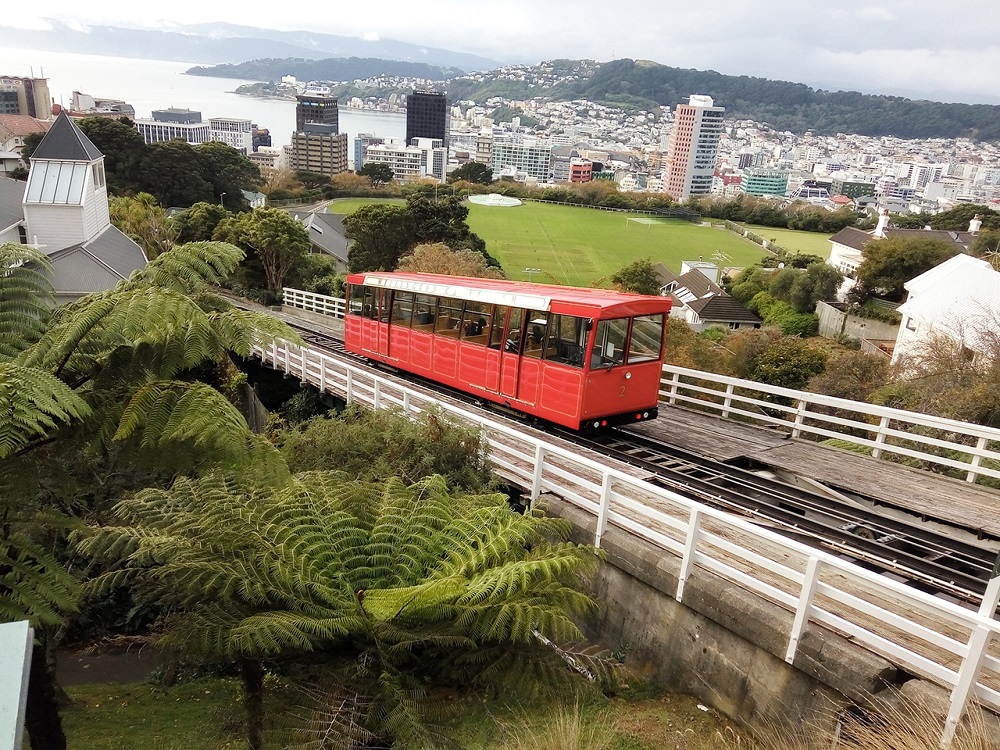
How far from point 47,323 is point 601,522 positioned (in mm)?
5570

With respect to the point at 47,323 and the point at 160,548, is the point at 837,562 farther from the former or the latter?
the point at 47,323

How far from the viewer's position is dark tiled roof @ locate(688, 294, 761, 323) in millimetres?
47688

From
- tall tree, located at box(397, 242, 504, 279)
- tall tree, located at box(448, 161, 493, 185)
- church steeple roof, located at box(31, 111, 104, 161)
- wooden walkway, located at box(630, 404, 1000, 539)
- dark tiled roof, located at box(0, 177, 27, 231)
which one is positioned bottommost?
tall tree, located at box(448, 161, 493, 185)

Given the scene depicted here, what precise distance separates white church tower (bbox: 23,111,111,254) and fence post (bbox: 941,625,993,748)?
106 ft

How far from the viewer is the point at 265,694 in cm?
554

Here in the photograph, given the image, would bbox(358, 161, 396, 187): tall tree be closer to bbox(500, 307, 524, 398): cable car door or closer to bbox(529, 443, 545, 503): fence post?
bbox(500, 307, 524, 398): cable car door

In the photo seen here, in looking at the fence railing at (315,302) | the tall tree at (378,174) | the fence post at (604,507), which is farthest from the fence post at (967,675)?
the tall tree at (378,174)

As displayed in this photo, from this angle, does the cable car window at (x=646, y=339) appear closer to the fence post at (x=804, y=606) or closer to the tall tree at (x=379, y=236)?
the fence post at (x=804, y=606)

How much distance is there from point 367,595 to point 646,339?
263 inches

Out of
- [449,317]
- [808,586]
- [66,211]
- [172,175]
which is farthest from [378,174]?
[808,586]

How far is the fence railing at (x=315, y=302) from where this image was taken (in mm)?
26870

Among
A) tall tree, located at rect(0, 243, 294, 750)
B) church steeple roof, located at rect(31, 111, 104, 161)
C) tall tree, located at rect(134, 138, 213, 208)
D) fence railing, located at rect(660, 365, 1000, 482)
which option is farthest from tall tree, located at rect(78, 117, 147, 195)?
tall tree, located at rect(0, 243, 294, 750)

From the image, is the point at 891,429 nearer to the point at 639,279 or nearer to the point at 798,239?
the point at 639,279

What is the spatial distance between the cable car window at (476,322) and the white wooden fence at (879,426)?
383 cm
